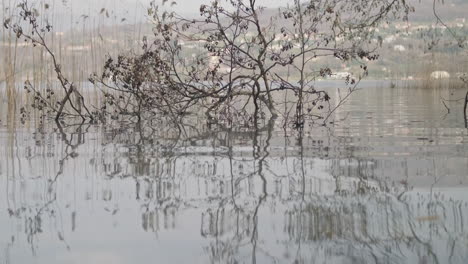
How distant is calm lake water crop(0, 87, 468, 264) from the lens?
Answer: 6.24ft

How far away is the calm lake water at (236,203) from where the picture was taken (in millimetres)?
1903

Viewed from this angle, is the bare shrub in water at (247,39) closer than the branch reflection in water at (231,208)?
No

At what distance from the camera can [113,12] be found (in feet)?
37.0

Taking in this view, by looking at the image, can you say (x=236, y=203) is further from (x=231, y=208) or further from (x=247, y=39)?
(x=247, y=39)

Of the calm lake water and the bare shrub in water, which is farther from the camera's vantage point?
the bare shrub in water

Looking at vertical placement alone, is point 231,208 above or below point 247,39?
below

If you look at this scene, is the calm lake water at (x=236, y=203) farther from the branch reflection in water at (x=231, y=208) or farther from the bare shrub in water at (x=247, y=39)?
the bare shrub in water at (x=247, y=39)

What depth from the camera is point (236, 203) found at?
8.52 feet

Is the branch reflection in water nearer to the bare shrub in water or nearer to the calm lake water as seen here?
the calm lake water

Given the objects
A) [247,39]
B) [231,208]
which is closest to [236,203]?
[231,208]

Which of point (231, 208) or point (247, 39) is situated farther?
point (247, 39)

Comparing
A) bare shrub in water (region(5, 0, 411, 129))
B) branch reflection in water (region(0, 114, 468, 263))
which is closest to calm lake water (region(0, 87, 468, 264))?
branch reflection in water (region(0, 114, 468, 263))

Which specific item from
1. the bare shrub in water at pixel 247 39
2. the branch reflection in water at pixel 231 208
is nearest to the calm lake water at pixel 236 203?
the branch reflection in water at pixel 231 208

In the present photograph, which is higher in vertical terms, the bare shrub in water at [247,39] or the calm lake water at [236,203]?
the bare shrub in water at [247,39]
